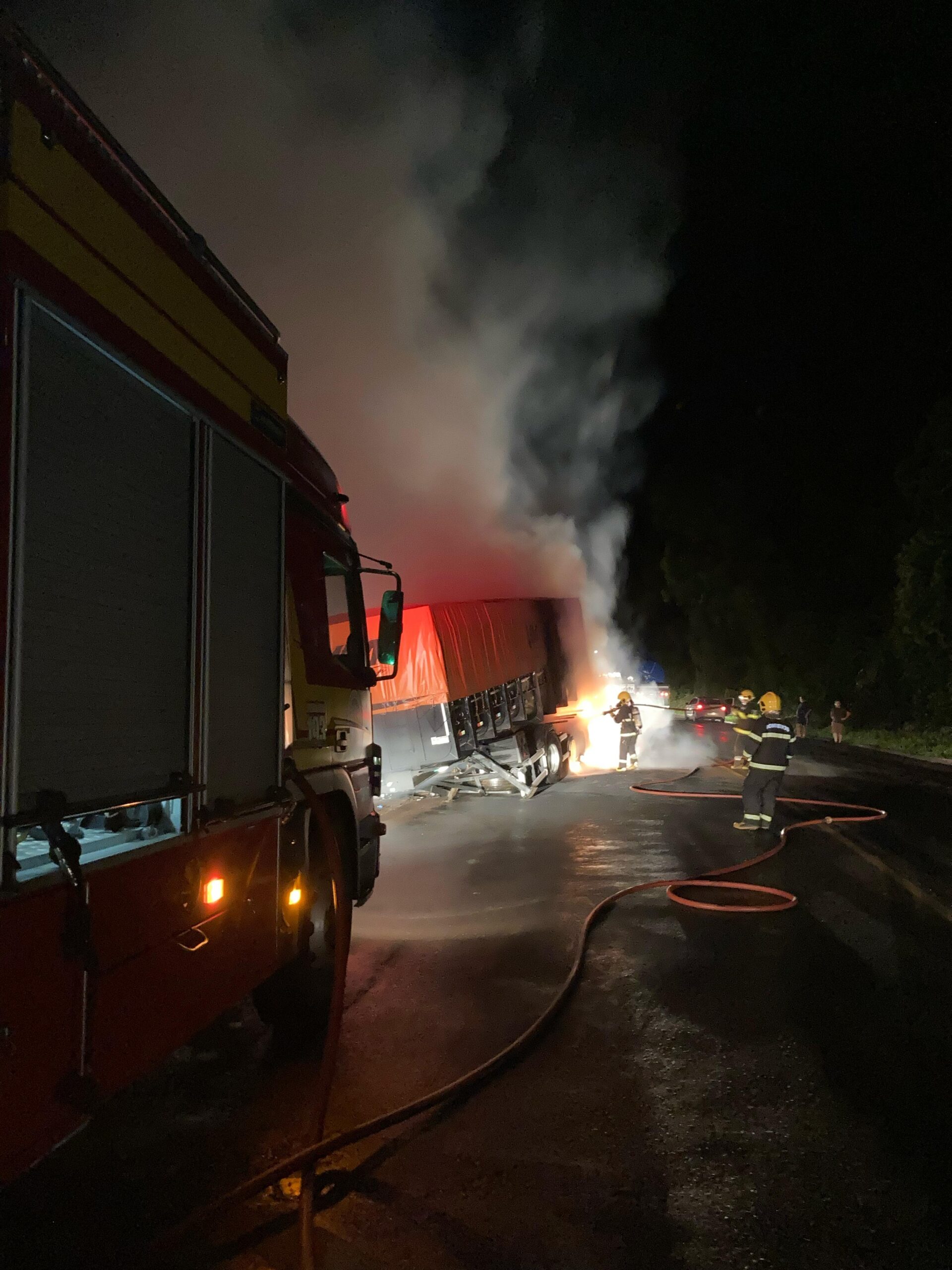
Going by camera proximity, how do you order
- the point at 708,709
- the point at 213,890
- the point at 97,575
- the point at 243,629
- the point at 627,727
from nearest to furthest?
the point at 97,575
the point at 213,890
the point at 243,629
the point at 627,727
the point at 708,709

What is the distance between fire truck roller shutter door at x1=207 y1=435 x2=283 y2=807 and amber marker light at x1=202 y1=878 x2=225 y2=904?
25cm

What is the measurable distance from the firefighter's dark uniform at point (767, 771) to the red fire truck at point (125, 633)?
21.5ft

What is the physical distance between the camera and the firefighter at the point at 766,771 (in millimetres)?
8523

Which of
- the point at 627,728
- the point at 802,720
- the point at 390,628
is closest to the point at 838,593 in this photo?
the point at 802,720

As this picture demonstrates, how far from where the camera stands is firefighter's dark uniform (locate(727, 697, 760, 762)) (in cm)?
952

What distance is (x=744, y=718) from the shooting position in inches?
394

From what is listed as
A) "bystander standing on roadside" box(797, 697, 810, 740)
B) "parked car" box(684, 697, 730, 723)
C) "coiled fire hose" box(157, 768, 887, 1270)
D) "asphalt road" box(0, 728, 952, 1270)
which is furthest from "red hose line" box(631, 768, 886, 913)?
"bystander standing on roadside" box(797, 697, 810, 740)

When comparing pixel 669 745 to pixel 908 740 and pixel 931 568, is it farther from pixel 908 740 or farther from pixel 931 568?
pixel 931 568

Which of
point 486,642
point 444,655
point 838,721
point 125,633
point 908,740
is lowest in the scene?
point 908,740

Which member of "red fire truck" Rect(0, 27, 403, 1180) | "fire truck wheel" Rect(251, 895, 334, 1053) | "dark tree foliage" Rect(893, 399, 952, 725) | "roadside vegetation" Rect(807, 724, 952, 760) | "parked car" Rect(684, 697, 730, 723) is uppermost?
"dark tree foliage" Rect(893, 399, 952, 725)

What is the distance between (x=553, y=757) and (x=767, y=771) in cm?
578

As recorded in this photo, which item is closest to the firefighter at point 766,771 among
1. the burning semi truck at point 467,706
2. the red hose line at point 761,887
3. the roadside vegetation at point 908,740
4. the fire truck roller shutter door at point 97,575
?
the red hose line at point 761,887

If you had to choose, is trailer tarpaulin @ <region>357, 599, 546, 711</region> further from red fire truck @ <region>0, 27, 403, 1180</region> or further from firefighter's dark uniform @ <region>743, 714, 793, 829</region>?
red fire truck @ <region>0, 27, 403, 1180</region>

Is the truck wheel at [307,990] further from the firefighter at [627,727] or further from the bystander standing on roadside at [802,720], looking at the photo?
the bystander standing on roadside at [802,720]
